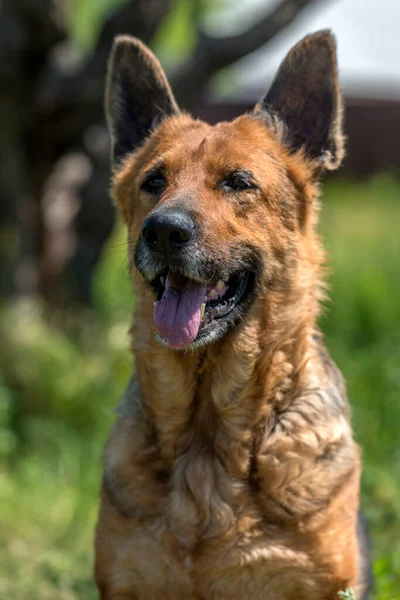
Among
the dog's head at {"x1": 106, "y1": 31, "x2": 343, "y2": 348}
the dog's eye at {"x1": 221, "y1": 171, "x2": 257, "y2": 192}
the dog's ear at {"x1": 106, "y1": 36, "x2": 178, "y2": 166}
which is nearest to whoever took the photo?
the dog's head at {"x1": 106, "y1": 31, "x2": 343, "y2": 348}

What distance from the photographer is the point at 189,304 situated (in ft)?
12.6

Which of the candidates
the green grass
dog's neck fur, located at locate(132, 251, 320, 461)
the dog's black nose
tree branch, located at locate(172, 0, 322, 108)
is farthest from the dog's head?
tree branch, located at locate(172, 0, 322, 108)

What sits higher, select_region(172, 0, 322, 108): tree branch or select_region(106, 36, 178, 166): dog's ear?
select_region(172, 0, 322, 108): tree branch

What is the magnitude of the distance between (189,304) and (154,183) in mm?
658

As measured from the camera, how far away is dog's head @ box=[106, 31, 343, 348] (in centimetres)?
376

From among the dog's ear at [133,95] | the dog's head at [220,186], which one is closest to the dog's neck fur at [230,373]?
the dog's head at [220,186]

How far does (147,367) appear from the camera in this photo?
13.6 ft

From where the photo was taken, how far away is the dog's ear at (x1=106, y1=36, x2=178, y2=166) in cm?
457

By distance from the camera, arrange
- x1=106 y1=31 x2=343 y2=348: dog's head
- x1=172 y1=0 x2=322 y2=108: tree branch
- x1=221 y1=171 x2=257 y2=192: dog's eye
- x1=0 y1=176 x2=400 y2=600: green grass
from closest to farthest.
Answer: x1=106 y1=31 x2=343 y2=348: dog's head, x1=221 y1=171 x2=257 y2=192: dog's eye, x1=0 y1=176 x2=400 y2=600: green grass, x1=172 y1=0 x2=322 y2=108: tree branch

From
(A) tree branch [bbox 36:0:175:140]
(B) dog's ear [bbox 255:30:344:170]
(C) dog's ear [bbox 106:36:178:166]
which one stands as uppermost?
(A) tree branch [bbox 36:0:175:140]

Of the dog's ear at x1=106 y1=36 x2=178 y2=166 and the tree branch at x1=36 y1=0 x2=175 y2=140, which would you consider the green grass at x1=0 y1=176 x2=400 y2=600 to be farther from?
the tree branch at x1=36 y1=0 x2=175 y2=140

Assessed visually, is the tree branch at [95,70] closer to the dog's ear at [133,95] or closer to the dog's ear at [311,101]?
the dog's ear at [133,95]

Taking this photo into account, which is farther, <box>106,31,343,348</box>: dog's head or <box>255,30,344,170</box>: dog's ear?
<box>255,30,344,170</box>: dog's ear

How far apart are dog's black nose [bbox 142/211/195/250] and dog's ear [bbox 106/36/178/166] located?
3.85 feet
